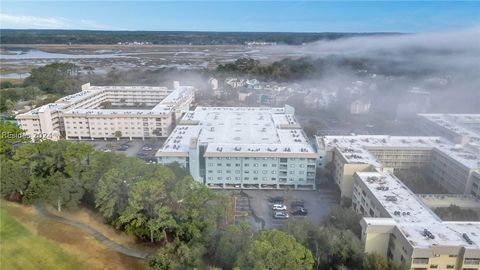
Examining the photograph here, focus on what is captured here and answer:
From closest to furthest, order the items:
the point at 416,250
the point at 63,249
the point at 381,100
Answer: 1. the point at 416,250
2. the point at 63,249
3. the point at 381,100

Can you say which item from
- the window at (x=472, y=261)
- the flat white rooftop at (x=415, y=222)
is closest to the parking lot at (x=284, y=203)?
the flat white rooftop at (x=415, y=222)

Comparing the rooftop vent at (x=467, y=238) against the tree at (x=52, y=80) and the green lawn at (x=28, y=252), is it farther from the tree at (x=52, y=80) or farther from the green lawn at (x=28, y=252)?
the tree at (x=52, y=80)

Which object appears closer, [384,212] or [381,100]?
[384,212]

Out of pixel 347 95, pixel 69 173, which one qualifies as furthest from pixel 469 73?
pixel 69 173

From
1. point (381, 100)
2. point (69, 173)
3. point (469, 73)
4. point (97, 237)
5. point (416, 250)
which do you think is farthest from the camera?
point (469, 73)

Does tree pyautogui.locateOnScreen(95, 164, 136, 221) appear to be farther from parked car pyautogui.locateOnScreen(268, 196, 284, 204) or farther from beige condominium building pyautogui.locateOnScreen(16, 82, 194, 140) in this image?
beige condominium building pyautogui.locateOnScreen(16, 82, 194, 140)

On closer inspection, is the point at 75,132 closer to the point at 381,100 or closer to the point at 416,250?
the point at 416,250

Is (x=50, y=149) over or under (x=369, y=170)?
over

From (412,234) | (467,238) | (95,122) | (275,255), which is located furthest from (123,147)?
(467,238)
